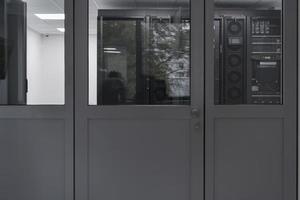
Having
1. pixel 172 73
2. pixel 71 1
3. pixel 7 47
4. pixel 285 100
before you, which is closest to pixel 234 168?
pixel 285 100

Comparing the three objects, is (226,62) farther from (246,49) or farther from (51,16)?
(51,16)

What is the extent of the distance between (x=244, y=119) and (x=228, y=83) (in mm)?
328

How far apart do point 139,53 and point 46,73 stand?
0.79 metres

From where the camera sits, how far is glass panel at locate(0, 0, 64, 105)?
329 centimetres

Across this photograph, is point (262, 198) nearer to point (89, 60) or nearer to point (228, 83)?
point (228, 83)

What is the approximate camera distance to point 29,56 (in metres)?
3.33

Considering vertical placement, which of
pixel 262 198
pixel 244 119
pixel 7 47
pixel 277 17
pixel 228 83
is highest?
pixel 277 17

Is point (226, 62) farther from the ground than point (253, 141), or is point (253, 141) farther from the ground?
point (226, 62)

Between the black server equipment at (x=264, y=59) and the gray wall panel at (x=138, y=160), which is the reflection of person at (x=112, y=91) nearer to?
the gray wall panel at (x=138, y=160)

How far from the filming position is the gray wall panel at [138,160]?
10.9 feet

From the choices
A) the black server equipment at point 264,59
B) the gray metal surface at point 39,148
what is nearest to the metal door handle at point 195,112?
the black server equipment at point 264,59

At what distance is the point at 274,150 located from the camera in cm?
332

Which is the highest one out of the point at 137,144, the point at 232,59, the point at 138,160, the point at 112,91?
the point at 232,59

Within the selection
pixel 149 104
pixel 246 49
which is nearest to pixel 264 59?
pixel 246 49
